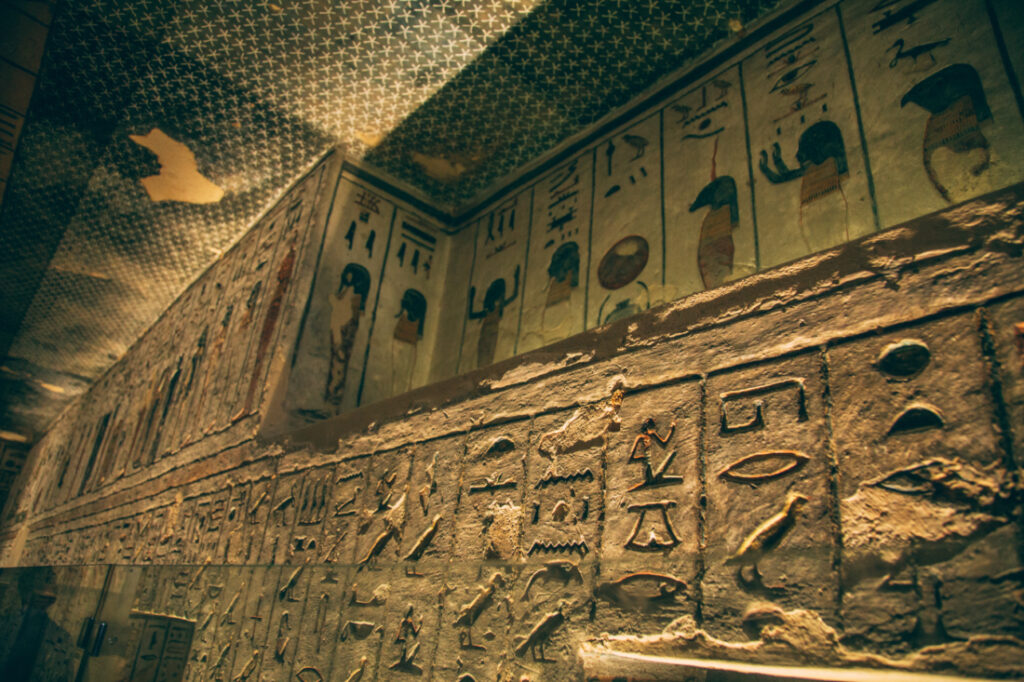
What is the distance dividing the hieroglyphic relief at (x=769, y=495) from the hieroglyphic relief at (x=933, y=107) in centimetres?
133

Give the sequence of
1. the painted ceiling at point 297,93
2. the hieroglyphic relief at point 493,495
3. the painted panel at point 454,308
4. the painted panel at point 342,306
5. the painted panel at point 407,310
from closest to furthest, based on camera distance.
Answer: the hieroglyphic relief at point 493,495
the painted ceiling at point 297,93
the painted panel at point 342,306
the painted panel at point 407,310
the painted panel at point 454,308

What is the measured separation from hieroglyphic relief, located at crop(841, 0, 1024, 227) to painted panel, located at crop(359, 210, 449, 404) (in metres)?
2.83

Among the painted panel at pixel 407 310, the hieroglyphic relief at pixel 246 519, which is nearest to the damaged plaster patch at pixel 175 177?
the painted panel at pixel 407 310

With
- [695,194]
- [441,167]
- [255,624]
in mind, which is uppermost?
[441,167]

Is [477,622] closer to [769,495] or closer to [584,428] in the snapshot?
[584,428]

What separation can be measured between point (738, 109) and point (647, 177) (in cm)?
54

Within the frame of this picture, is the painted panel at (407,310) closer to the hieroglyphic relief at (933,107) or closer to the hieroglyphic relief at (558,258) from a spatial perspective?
the hieroglyphic relief at (558,258)

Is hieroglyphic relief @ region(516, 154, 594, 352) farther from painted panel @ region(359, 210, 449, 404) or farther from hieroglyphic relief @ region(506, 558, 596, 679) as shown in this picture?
hieroglyphic relief @ region(506, 558, 596, 679)

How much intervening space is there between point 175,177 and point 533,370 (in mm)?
3833

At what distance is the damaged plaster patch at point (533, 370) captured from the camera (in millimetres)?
1799

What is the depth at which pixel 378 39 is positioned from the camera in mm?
3387

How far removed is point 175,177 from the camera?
14.6 feet

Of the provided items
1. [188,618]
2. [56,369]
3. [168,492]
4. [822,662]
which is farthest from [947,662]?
[56,369]

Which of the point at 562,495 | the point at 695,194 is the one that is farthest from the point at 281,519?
the point at 695,194
